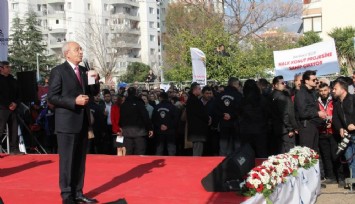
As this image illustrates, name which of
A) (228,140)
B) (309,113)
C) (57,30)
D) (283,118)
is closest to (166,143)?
(228,140)

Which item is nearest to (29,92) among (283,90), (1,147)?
(1,147)

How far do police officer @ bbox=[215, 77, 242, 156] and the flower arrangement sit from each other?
9.52 feet

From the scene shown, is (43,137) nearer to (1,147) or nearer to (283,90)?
(1,147)

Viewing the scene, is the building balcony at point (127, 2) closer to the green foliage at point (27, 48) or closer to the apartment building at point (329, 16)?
the green foliage at point (27, 48)

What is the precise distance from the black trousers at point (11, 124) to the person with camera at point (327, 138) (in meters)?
5.78

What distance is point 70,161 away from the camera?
6320 mm

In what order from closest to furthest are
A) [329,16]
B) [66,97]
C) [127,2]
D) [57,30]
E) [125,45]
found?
[66,97] → [329,16] → [125,45] → [57,30] → [127,2]

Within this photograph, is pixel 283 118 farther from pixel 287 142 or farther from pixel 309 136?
pixel 309 136

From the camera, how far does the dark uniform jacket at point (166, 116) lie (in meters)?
11.8

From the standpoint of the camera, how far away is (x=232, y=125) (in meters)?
11.2

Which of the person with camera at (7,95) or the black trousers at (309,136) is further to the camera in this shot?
the person with camera at (7,95)

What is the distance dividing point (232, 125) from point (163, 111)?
1.56 meters

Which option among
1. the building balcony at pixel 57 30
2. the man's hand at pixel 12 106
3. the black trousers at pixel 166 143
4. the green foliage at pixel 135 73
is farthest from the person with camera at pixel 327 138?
the building balcony at pixel 57 30

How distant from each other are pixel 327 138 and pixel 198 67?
25.0ft
